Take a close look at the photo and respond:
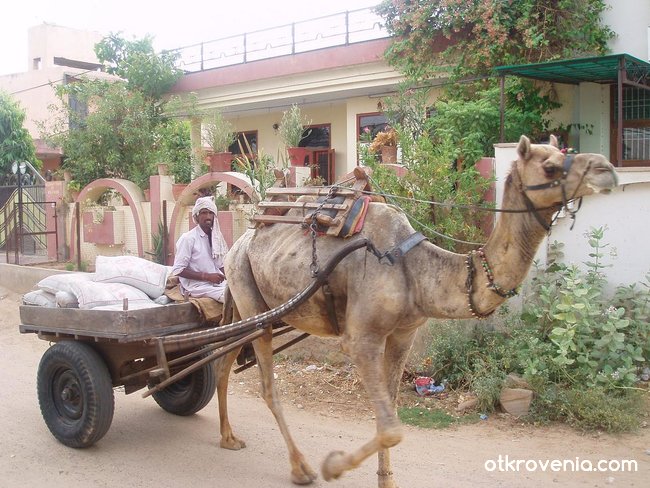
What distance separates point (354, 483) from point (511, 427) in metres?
1.96

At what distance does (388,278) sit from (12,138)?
20.6 m

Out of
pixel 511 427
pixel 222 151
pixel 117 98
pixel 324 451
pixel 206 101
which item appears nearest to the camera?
pixel 324 451

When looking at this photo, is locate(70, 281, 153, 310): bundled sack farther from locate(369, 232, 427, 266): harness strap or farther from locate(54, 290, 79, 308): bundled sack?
locate(369, 232, 427, 266): harness strap

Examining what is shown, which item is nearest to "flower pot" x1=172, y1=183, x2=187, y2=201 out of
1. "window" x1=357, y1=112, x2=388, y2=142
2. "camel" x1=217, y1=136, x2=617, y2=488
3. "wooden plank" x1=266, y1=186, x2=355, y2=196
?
"window" x1=357, y1=112, x2=388, y2=142

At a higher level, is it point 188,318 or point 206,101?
point 206,101

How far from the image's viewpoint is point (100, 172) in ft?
50.4

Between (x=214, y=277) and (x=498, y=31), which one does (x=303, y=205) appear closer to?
(x=214, y=277)

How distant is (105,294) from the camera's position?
5.70 m

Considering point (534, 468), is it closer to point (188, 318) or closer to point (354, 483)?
point (354, 483)

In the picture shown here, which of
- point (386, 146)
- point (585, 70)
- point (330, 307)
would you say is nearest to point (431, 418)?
point (330, 307)

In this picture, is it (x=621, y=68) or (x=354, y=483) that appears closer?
(x=354, y=483)

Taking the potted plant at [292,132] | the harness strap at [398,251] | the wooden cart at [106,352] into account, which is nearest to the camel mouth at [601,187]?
the harness strap at [398,251]

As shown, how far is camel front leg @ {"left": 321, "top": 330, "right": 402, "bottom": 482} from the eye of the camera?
12.5 ft

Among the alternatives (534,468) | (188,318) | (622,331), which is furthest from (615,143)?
(188,318)
